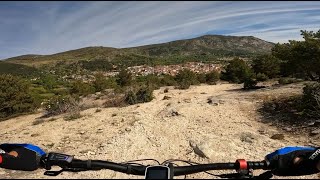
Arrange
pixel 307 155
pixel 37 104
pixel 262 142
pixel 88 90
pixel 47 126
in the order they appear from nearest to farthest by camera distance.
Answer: pixel 307 155 → pixel 262 142 → pixel 47 126 → pixel 37 104 → pixel 88 90

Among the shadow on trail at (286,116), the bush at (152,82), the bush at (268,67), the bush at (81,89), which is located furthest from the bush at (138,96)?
the bush at (268,67)

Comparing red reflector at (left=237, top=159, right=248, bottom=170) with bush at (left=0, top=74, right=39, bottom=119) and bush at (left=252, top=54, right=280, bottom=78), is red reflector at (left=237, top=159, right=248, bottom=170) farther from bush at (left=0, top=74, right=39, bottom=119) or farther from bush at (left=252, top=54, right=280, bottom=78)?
bush at (left=252, top=54, right=280, bottom=78)

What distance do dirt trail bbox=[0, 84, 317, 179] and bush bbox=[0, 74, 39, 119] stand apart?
22.5 ft

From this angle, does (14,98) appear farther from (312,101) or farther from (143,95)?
(312,101)

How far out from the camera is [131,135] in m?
10.9

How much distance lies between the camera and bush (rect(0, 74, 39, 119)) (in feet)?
68.9

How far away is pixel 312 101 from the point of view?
12.6m

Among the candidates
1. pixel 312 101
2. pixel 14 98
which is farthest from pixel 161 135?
pixel 14 98

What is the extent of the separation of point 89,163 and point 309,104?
9.77 m

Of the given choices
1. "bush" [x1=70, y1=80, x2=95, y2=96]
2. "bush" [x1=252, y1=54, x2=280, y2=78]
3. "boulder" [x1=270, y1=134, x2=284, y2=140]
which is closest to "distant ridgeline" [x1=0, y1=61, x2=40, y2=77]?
"bush" [x1=70, y1=80, x2=95, y2=96]

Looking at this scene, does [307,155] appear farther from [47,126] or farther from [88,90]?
[88,90]

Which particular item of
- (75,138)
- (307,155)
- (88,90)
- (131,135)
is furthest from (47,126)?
(88,90)

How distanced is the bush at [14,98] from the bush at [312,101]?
15.7m

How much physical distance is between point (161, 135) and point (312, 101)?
18.3 ft
